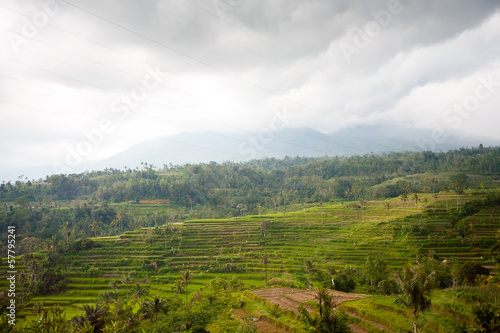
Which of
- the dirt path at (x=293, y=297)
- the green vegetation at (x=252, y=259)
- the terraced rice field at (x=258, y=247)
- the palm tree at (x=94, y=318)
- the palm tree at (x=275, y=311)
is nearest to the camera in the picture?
the green vegetation at (x=252, y=259)

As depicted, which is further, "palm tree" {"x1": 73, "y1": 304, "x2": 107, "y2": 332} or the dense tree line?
the dense tree line

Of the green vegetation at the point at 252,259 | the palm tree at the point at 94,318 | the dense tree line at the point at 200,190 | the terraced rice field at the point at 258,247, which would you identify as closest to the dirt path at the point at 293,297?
the green vegetation at the point at 252,259

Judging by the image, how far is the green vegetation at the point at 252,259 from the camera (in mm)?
17750

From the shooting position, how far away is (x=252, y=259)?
4916 cm

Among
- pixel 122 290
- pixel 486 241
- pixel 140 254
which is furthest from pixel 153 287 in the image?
pixel 486 241

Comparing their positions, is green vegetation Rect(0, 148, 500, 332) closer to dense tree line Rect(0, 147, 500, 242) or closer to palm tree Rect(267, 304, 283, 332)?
palm tree Rect(267, 304, 283, 332)

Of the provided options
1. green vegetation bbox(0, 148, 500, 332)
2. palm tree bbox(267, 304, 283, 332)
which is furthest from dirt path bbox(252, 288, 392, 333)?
palm tree bbox(267, 304, 283, 332)

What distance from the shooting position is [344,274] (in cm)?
3369

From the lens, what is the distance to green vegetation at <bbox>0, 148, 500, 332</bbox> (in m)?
17.8

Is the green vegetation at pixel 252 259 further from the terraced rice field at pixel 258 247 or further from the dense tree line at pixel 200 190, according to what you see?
the dense tree line at pixel 200 190

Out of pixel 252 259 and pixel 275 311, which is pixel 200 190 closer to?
pixel 252 259

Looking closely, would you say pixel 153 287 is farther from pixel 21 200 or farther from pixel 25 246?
pixel 21 200

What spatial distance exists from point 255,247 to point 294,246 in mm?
7107

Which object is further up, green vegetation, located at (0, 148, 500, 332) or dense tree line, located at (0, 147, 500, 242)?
dense tree line, located at (0, 147, 500, 242)
